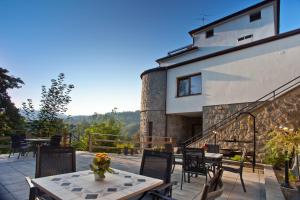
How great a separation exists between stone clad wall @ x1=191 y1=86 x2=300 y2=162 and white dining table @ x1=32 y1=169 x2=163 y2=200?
6181 millimetres

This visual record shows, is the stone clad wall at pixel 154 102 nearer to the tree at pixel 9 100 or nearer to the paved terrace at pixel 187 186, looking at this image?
the paved terrace at pixel 187 186

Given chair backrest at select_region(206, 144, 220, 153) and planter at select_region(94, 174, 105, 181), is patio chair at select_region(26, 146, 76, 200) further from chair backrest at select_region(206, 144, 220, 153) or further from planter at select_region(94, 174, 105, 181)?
chair backrest at select_region(206, 144, 220, 153)

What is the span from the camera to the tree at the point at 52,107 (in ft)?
31.1

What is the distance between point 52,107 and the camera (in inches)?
386

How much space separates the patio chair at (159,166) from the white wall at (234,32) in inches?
458

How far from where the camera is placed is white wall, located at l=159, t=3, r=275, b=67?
1088 centimetres

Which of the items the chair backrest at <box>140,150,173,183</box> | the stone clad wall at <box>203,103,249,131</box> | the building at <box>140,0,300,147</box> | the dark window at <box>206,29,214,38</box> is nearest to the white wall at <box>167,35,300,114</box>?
the building at <box>140,0,300,147</box>

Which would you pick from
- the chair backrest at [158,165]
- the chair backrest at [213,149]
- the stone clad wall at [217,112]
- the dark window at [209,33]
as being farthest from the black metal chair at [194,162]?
the dark window at [209,33]

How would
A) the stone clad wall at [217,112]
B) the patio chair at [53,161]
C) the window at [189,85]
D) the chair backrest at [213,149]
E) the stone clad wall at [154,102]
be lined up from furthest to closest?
the stone clad wall at [154,102] < the window at [189,85] < the stone clad wall at [217,112] < the chair backrest at [213,149] < the patio chair at [53,161]

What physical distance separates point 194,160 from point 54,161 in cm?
282

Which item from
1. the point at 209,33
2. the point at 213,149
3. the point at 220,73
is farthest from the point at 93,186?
the point at 209,33

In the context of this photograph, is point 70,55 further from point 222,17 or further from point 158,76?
point 222,17

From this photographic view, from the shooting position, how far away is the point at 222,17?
12.6 m

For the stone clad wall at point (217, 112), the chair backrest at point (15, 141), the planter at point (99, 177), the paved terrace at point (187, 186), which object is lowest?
the paved terrace at point (187, 186)
